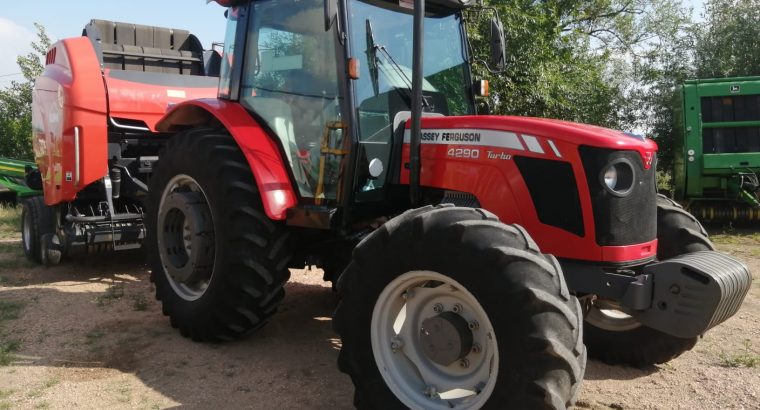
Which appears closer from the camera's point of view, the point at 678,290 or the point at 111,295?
the point at 678,290

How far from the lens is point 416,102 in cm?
352

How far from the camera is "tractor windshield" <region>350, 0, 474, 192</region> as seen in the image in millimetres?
3939

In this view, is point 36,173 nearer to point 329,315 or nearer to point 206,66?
point 206,66

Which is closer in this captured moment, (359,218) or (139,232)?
(359,218)

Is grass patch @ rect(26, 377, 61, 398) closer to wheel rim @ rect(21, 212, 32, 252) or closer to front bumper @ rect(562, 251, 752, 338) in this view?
front bumper @ rect(562, 251, 752, 338)

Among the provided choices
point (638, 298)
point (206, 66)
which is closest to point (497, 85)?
point (206, 66)

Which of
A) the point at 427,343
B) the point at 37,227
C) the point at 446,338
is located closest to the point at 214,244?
the point at 427,343

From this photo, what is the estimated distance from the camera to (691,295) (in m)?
2.95

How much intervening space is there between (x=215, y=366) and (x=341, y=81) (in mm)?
1994

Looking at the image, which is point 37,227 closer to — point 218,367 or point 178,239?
point 178,239

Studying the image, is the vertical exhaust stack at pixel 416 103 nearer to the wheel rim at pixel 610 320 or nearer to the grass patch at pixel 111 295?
the wheel rim at pixel 610 320

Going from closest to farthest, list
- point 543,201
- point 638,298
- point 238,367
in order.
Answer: point 638,298 < point 543,201 < point 238,367

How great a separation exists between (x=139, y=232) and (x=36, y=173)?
2290 millimetres

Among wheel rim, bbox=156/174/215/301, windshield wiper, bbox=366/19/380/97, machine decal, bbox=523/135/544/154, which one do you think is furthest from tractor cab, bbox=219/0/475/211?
machine decal, bbox=523/135/544/154
